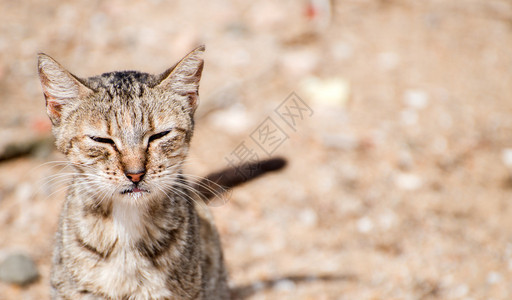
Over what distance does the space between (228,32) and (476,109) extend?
2.51m

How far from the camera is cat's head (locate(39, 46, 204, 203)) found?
229cm

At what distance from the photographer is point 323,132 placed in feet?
14.5

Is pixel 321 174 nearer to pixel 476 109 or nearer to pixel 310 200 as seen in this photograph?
pixel 310 200

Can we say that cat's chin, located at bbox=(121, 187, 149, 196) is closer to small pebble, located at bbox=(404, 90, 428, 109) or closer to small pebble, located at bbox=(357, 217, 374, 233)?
small pebble, located at bbox=(357, 217, 374, 233)

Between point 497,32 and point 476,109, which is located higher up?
point 497,32

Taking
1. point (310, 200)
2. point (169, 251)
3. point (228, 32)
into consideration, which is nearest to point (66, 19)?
point (228, 32)

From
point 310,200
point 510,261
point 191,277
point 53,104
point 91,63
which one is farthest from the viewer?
point 91,63

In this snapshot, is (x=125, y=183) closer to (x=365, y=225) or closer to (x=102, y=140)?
(x=102, y=140)

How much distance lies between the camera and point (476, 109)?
455cm

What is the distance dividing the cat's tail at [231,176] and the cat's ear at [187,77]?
1.85 feet

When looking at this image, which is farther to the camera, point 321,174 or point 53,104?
point 321,174

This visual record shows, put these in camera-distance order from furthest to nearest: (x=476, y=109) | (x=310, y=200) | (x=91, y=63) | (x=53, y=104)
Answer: (x=91, y=63) < (x=476, y=109) < (x=310, y=200) < (x=53, y=104)

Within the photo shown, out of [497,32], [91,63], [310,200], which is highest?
[91,63]

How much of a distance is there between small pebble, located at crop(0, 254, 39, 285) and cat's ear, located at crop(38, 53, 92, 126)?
137cm
